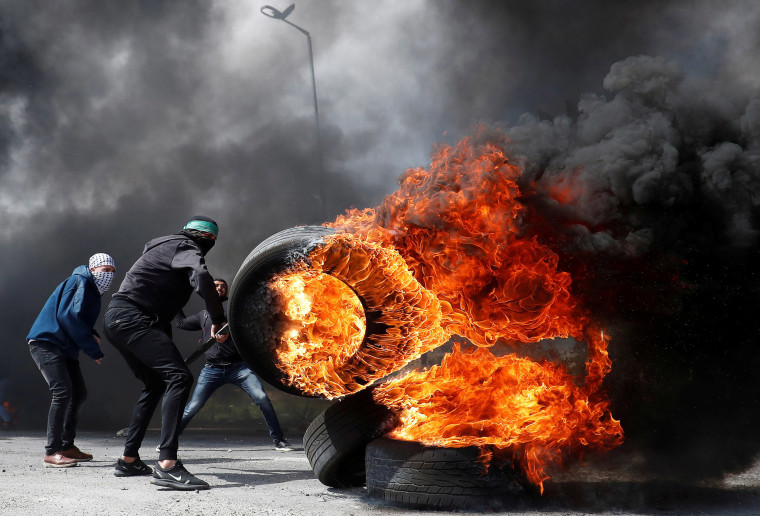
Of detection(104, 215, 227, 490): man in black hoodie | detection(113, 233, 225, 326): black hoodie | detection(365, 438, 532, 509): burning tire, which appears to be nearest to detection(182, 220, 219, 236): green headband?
detection(104, 215, 227, 490): man in black hoodie

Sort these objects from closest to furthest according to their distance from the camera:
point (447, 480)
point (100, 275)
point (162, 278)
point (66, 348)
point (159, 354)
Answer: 1. point (447, 480)
2. point (159, 354)
3. point (162, 278)
4. point (66, 348)
5. point (100, 275)

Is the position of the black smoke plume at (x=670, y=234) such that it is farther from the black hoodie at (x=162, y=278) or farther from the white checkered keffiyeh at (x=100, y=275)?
the white checkered keffiyeh at (x=100, y=275)

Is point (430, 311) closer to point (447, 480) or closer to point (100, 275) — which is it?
point (447, 480)

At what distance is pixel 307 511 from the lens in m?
3.60

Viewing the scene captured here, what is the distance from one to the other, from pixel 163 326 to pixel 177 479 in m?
1.17

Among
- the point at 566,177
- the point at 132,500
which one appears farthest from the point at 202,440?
the point at 566,177

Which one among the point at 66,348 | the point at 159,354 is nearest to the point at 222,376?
the point at 66,348

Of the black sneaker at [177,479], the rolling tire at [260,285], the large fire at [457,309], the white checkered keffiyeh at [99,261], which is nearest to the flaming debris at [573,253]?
the large fire at [457,309]

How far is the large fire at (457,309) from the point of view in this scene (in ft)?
13.3

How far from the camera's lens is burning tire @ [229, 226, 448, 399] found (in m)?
3.98

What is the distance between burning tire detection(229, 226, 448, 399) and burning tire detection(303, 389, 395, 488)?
0.14 metres

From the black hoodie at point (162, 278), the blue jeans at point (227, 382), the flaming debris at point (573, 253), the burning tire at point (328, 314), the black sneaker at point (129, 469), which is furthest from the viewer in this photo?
the blue jeans at point (227, 382)

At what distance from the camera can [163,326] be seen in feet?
15.6

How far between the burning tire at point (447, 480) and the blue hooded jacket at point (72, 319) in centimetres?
328
